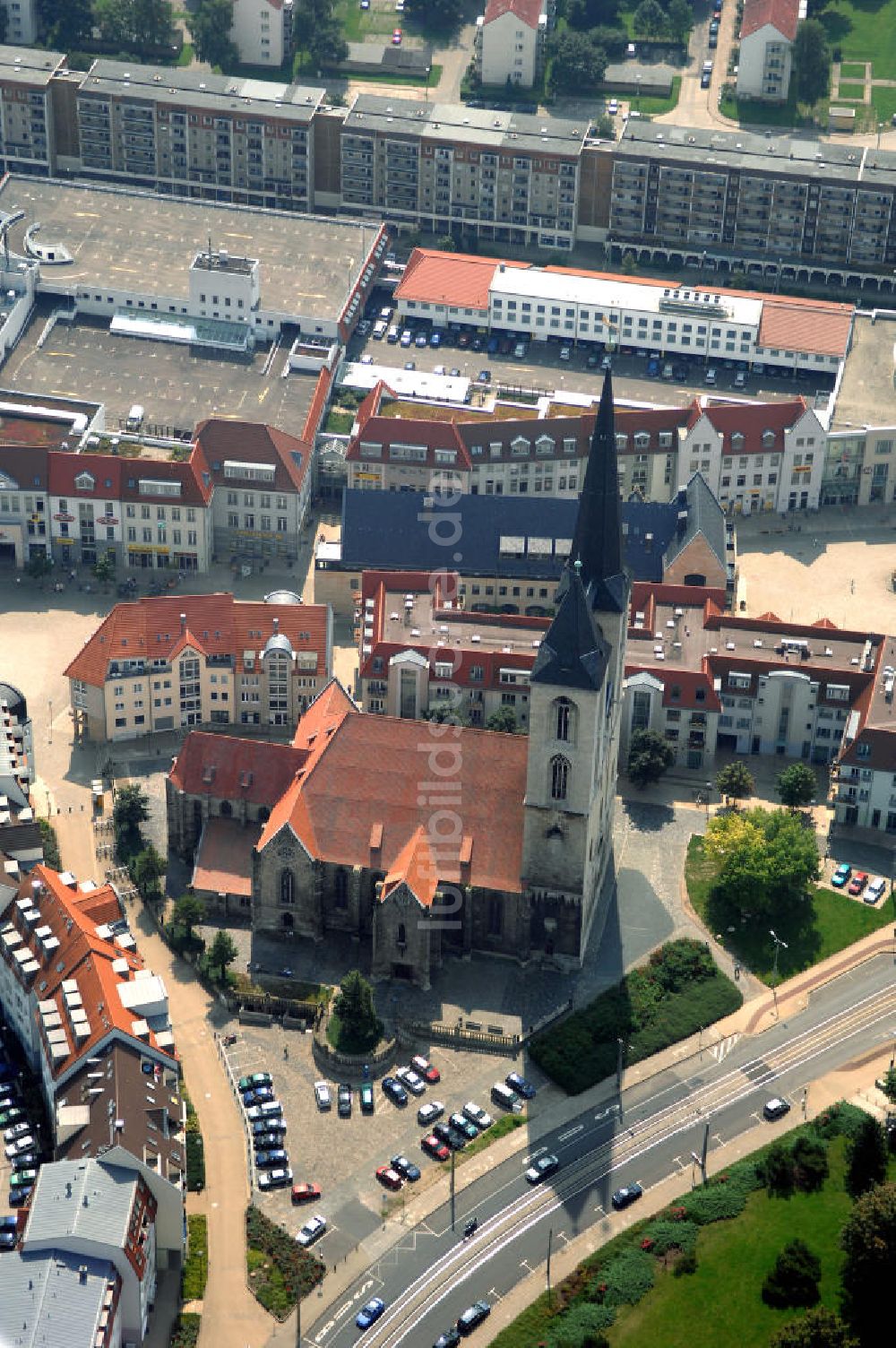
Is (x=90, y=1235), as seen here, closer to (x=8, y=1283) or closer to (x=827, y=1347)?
(x=8, y=1283)

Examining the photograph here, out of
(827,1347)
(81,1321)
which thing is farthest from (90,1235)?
(827,1347)

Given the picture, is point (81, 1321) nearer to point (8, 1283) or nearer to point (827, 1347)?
point (8, 1283)

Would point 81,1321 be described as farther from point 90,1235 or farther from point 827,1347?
point 827,1347

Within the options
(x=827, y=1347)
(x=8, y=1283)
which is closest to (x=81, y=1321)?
(x=8, y=1283)
